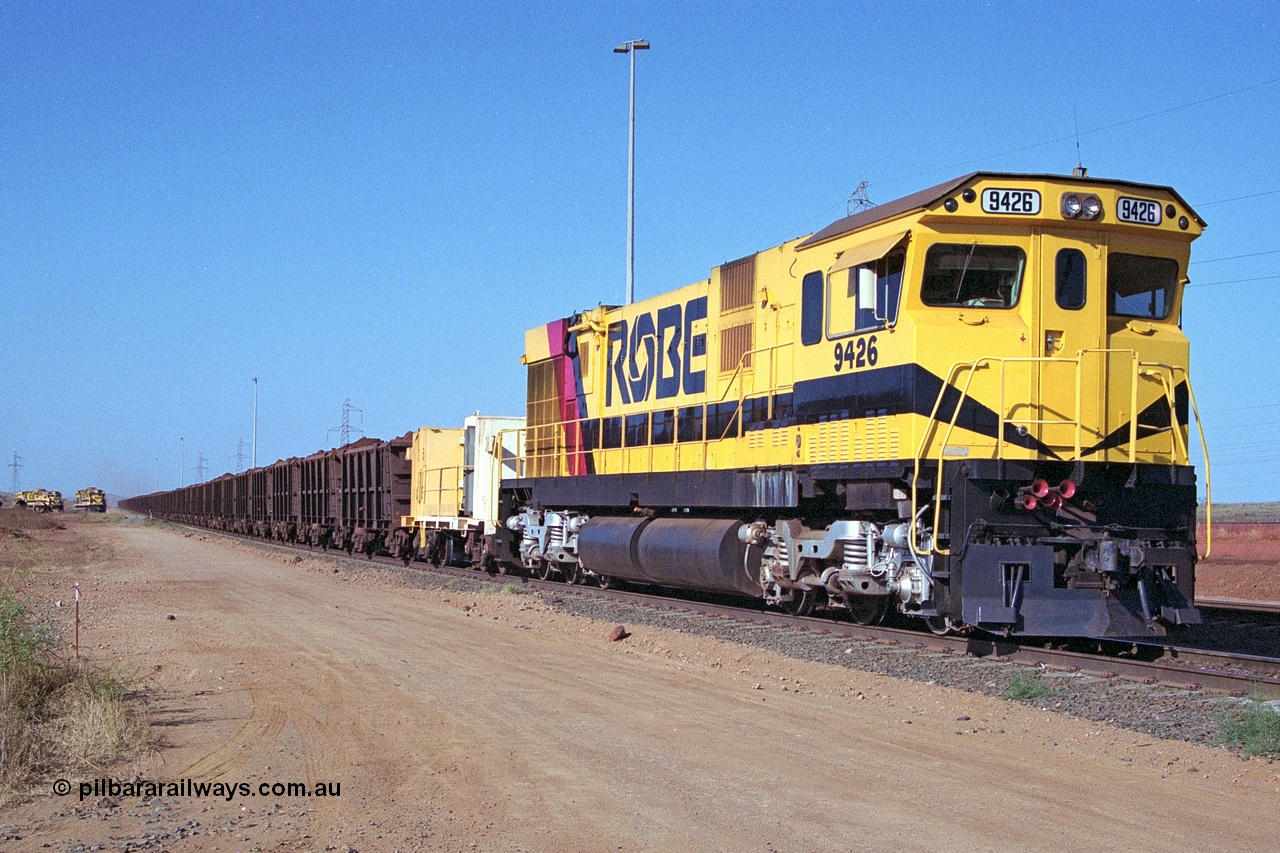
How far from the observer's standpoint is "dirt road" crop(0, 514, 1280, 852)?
5566 mm

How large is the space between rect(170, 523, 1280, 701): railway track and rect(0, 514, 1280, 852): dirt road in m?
1.55

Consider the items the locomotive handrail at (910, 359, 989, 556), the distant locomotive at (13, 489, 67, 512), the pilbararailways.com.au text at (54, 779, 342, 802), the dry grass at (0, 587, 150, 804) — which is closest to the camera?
the pilbararailways.com.au text at (54, 779, 342, 802)

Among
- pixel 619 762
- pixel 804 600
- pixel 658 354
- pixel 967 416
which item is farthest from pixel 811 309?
pixel 619 762

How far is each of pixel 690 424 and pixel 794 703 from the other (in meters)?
7.13

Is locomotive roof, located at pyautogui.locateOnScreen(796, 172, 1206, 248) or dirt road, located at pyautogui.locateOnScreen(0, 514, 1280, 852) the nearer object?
dirt road, located at pyautogui.locateOnScreen(0, 514, 1280, 852)

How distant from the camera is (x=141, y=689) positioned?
903 centimetres

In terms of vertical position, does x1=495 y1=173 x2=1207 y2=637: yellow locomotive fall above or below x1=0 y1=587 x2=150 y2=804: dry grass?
above

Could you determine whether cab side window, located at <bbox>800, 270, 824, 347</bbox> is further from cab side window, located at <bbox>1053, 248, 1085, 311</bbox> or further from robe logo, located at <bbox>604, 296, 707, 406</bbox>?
robe logo, located at <bbox>604, 296, 707, 406</bbox>

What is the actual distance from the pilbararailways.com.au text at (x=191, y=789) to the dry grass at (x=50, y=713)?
31 cm

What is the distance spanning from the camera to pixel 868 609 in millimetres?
13195

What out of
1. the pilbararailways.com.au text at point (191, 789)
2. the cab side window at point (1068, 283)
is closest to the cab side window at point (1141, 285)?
the cab side window at point (1068, 283)

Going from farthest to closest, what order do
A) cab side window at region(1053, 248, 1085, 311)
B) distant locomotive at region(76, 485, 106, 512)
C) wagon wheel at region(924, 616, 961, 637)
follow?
distant locomotive at region(76, 485, 106, 512), wagon wheel at region(924, 616, 961, 637), cab side window at region(1053, 248, 1085, 311)

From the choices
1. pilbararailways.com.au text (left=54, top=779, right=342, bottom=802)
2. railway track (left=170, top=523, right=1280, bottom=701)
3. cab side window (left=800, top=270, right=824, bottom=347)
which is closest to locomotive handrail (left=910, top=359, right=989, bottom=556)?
railway track (left=170, top=523, right=1280, bottom=701)

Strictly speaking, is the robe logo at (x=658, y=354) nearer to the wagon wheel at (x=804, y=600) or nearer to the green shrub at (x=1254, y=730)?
the wagon wheel at (x=804, y=600)
